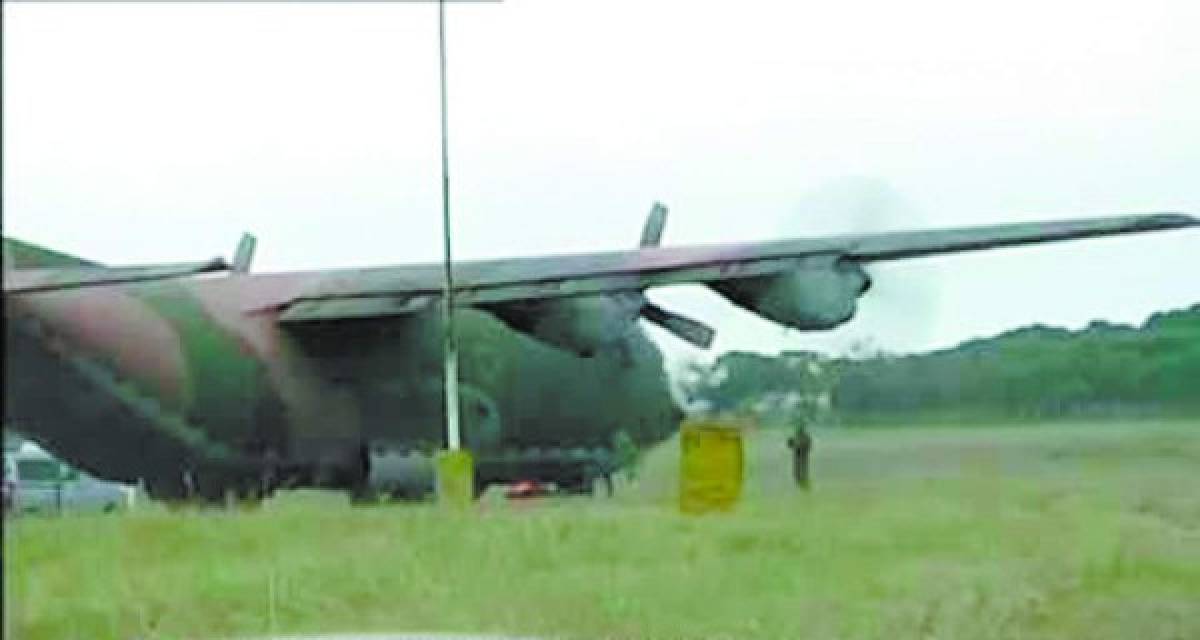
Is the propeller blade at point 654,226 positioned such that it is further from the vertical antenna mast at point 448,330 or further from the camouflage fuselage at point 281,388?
the vertical antenna mast at point 448,330

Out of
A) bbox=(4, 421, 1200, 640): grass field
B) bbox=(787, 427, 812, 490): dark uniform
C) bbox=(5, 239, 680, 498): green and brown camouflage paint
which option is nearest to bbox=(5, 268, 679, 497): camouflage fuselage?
bbox=(5, 239, 680, 498): green and brown camouflage paint

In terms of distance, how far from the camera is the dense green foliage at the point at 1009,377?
3148mm

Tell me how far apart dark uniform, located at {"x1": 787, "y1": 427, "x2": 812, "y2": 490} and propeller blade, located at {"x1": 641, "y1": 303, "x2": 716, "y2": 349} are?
21 centimetres

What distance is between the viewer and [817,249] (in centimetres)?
→ 317

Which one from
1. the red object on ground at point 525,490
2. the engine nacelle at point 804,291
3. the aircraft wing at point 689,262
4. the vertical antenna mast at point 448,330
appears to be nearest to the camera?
the vertical antenna mast at point 448,330

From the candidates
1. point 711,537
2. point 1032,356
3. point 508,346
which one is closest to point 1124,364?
point 1032,356

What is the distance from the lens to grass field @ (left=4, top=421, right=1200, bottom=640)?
309 cm

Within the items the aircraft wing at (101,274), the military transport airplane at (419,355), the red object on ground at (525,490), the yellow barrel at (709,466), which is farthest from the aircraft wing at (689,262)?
the aircraft wing at (101,274)

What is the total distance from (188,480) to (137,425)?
40cm

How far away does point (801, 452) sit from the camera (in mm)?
3209

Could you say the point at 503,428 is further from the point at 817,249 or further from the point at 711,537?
the point at 817,249

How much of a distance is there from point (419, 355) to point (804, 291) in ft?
2.11

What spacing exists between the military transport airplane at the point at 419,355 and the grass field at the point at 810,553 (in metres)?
0.11

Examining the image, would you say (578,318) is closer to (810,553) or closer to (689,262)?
(689,262)
